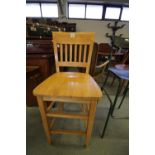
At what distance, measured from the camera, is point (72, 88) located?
3.43 feet

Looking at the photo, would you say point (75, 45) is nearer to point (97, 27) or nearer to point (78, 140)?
point (78, 140)

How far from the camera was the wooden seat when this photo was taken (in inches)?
37.9

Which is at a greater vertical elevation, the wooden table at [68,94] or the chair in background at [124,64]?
the chair in background at [124,64]

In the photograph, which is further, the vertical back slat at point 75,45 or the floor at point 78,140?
the vertical back slat at point 75,45

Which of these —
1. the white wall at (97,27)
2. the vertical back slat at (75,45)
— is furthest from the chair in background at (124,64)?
the white wall at (97,27)

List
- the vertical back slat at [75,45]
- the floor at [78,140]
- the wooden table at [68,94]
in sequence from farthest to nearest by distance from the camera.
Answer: the vertical back slat at [75,45], the floor at [78,140], the wooden table at [68,94]

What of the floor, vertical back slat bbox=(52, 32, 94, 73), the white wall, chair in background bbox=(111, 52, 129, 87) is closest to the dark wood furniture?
the floor

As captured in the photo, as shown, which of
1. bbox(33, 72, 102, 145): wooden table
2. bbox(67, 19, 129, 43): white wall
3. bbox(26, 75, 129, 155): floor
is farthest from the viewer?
bbox(67, 19, 129, 43): white wall

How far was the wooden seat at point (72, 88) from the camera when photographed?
37.9 inches

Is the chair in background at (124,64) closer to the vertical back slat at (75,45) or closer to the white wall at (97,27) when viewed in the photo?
the vertical back slat at (75,45)

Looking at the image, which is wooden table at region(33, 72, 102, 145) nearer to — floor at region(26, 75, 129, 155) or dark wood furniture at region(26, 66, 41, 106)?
floor at region(26, 75, 129, 155)

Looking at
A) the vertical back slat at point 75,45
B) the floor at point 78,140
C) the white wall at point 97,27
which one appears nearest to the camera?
the floor at point 78,140
